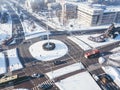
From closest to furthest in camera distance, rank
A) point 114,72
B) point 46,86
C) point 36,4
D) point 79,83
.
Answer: point 46,86 → point 79,83 → point 114,72 → point 36,4

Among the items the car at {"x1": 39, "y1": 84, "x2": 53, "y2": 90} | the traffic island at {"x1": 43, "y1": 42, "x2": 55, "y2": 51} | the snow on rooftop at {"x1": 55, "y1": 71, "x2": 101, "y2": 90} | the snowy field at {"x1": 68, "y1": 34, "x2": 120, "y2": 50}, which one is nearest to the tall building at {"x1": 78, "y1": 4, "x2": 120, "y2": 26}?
the snowy field at {"x1": 68, "y1": 34, "x2": 120, "y2": 50}

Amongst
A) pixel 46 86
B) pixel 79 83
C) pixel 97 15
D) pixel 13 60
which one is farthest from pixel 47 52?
pixel 97 15

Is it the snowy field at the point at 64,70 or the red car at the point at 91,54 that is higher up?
the red car at the point at 91,54

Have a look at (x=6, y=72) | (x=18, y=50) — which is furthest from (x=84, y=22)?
(x=6, y=72)

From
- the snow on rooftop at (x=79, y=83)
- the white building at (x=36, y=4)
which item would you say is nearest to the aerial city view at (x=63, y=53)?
the snow on rooftop at (x=79, y=83)

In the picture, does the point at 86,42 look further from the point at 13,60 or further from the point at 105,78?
the point at 13,60

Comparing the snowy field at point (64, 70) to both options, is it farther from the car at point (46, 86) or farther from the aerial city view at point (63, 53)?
the car at point (46, 86)
